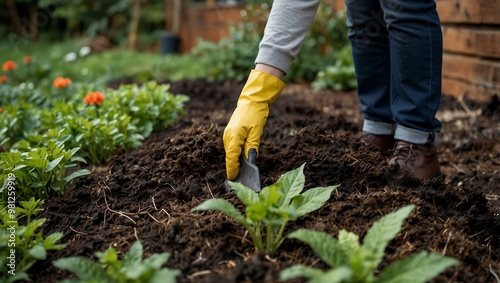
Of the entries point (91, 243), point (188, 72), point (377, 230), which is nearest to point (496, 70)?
point (377, 230)

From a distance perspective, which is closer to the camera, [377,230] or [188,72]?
[377,230]

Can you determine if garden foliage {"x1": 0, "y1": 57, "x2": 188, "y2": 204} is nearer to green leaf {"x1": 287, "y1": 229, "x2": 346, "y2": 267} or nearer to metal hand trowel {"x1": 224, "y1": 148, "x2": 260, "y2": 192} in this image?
metal hand trowel {"x1": 224, "y1": 148, "x2": 260, "y2": 192}

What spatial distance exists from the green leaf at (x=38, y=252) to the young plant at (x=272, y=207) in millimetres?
425

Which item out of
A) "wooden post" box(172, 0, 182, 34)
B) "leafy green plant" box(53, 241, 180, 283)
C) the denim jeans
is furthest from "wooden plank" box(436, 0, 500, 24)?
"wooden post" box(172, 0, 182, 34)

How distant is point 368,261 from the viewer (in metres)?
1.31

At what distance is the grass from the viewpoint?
645 centimetres

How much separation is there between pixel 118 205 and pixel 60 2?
1010cm

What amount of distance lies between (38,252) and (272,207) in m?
0.64

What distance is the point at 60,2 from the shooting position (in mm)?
11086

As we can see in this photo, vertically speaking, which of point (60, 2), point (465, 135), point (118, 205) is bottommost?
point (60, 2)

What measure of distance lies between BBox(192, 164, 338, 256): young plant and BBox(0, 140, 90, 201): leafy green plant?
2.65ft

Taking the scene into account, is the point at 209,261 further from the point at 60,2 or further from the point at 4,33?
the point at 4,33

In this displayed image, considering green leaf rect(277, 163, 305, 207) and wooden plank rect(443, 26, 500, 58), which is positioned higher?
green leaf rect(277, 163, 305, 207)

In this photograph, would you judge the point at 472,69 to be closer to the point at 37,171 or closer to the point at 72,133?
the point at 72,133
